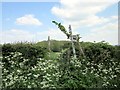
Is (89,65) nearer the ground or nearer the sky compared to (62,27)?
nearer the ground

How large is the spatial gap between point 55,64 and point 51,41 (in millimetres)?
3317

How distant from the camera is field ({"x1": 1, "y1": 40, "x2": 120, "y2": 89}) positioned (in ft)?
23.0

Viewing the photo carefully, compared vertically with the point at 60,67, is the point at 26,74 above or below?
below

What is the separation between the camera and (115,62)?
371 inches

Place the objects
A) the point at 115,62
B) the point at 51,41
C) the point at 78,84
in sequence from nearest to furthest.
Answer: the point at 78,84
the point at 115,62
the point at 51,41

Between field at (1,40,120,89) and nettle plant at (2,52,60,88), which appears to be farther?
field at (1,40,120,89)

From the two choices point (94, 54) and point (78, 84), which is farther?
point (94, 54)

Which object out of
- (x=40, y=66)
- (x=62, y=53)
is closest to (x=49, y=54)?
(x=62, y=53)

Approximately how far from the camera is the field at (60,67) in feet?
23.0

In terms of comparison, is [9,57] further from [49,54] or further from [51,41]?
Answer: [51,41]

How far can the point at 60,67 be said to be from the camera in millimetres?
8297

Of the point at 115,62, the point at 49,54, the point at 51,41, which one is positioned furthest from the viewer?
the point at 51,41

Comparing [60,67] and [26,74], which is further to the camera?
[60,67]

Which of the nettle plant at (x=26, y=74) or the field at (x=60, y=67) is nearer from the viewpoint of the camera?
the nettle plant at (x=26, y=74)
